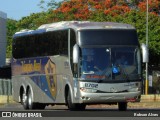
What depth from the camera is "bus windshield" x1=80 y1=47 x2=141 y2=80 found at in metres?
30.1

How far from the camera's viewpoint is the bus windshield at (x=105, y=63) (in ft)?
98.7

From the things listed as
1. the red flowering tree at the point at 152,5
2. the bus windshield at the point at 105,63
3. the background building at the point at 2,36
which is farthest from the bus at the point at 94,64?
the background building at the point at 2,36

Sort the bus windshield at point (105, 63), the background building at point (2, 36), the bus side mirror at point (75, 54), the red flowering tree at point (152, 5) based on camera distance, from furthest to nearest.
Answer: the background building at point (2, 36)
the red flowering tree at point (152, 5)
the bus windshield at point (105, 63)
the bus side mirror at point (75, 54)

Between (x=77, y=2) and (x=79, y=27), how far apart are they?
49510 millimetres

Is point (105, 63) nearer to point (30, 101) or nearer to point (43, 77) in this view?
point (43, 77)

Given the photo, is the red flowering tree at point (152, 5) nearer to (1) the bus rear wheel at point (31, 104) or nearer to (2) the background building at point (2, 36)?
(2) the background building at point (2, 36)

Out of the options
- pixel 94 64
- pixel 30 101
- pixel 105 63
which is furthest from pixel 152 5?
pixel 94 64

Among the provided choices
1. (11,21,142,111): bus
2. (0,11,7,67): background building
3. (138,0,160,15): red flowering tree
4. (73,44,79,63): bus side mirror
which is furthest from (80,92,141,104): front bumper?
(0,11,7,67): background building

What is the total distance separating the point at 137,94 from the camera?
1206 inches

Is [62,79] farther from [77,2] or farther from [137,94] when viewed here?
[77,2]

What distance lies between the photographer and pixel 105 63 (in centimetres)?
3012

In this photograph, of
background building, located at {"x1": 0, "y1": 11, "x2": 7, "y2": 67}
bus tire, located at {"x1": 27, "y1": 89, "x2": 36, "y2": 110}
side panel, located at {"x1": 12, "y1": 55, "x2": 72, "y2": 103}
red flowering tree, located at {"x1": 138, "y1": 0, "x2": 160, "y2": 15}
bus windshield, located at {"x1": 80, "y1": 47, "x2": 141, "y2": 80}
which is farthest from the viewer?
background building, located at {"x1": 0, "y1": 11, "x2": 7, "y2": 67}

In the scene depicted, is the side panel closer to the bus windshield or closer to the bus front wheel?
the bus front wheel

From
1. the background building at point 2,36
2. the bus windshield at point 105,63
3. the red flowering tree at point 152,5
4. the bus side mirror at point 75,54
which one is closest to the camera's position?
the bus side mirror at point 75,54
